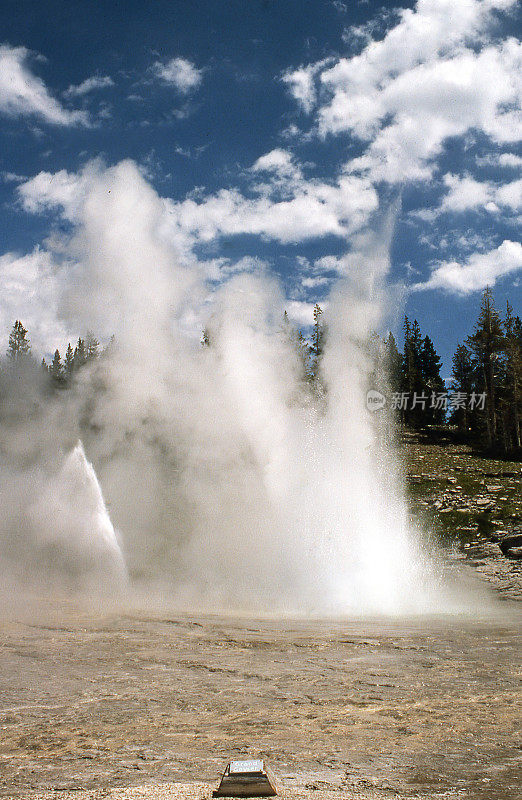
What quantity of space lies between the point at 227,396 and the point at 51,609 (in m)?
6.67

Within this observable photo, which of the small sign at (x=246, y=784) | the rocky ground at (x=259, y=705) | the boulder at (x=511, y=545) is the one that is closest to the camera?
the small sign at (x=246, y=784)

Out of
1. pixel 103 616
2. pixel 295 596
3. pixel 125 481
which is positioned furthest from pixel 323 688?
pixel 125 481

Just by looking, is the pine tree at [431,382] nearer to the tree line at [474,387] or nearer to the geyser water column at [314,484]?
the tree line at [474,387]

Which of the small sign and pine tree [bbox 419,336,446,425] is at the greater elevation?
pine tree [bbox 419,336,446,425]

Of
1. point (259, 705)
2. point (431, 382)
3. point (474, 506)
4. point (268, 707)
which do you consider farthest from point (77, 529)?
point (431, 382)

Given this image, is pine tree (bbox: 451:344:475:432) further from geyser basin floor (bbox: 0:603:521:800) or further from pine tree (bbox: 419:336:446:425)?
geyser basin floor (bbox: 0:603:521:800)

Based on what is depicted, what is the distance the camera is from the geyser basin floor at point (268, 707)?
4332mm

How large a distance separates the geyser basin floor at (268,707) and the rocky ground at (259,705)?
19 millimetres

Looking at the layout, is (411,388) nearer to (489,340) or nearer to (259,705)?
(489,340)

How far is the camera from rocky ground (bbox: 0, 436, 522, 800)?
4.21 m

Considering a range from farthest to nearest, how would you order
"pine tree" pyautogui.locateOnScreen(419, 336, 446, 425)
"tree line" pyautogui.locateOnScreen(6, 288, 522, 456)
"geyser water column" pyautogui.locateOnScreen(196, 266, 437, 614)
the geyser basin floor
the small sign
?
"pine tree" pyautogui.locateOnScreen(419, 336, 446, 425), "tree line" pyautogui.locateOnScreen(6, 288, 522, 456), "geyser water column" pyautogui.locateOnScreen(196, 266, 437, 614), the geyser basin floor, the small sign

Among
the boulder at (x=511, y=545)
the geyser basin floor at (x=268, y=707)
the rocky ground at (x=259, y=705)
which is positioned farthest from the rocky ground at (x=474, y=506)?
the geyser basin floor at (x=268, y=707)

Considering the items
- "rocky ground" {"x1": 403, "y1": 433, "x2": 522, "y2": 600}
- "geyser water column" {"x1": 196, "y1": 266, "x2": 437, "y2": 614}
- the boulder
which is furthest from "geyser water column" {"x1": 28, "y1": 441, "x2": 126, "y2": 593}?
the boulder

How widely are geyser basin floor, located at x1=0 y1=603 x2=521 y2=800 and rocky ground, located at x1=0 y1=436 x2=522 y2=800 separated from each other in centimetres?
2
